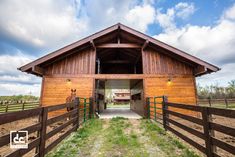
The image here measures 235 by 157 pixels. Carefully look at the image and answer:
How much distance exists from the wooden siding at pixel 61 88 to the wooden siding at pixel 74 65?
19.0 inches

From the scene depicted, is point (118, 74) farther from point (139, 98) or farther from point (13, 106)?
point (13, 106)

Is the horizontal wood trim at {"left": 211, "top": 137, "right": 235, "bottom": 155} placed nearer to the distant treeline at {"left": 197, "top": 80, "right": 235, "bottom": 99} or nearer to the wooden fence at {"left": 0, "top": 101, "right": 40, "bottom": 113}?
the wooden fence at {"left": 0, "top": 101, "right": 40, "bottom": 113}

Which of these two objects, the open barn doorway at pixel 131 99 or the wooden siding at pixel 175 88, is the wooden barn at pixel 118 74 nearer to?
the wooden siding at pixel 175 88

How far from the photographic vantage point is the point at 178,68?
25.5ft

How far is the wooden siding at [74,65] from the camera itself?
25.0ft

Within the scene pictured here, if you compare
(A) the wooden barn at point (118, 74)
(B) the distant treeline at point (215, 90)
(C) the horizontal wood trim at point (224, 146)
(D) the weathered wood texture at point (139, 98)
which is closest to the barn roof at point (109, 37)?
(A) the wooden barn at point (118, 74)

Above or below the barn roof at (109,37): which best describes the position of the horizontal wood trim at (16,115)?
below

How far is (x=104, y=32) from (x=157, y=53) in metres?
3.84

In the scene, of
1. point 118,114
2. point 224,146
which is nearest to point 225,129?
point 224,146

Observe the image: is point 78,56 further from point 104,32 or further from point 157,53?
point 157,53

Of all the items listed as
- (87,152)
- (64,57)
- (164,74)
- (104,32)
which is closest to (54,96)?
(64,57)

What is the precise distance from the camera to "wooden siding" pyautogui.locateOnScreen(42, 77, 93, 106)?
24.2ft

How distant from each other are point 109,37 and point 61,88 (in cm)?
478

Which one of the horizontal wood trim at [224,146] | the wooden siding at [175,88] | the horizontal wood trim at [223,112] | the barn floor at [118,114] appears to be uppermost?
the wooden siding at [175,88]
